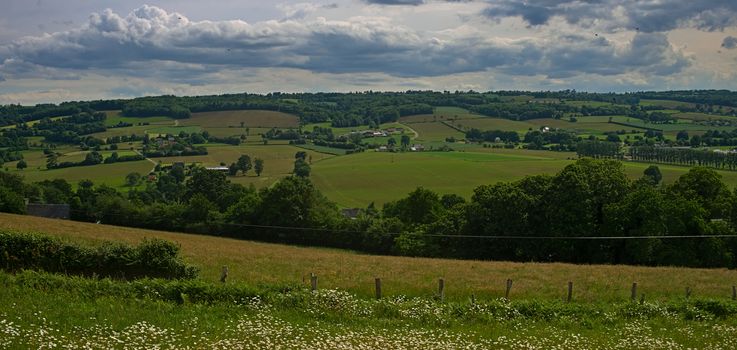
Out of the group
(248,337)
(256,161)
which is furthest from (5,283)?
(256,161)

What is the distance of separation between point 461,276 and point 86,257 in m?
17.8

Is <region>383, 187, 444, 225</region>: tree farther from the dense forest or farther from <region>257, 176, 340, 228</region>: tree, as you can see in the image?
<region>257, 176, 340, 228</region>: tree

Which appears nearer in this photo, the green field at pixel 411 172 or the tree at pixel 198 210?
the tree at pixel 198 210

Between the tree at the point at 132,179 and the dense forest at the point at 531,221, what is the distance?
35075 millimetres

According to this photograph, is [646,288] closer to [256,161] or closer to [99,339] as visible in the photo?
[99,339]

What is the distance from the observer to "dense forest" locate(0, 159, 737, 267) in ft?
157

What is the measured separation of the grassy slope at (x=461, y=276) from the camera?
93.7 feet

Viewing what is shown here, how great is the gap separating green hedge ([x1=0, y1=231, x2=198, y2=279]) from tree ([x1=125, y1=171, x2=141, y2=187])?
286ft

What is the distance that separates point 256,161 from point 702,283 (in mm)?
100289

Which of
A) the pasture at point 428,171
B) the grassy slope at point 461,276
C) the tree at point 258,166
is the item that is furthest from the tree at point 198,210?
the tree at point 258,166

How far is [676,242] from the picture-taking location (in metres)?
47.7

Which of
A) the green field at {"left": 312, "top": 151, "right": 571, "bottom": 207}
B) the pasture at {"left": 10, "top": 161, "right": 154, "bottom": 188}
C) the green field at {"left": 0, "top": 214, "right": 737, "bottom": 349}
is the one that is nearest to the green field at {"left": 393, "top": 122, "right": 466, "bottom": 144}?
the green field at {"left": 312, "top": 151, "right": 571, "bottom": 207}

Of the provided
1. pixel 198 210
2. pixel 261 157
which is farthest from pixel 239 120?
pixel 198 210

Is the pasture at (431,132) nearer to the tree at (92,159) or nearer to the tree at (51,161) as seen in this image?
the tree at (92,159)
